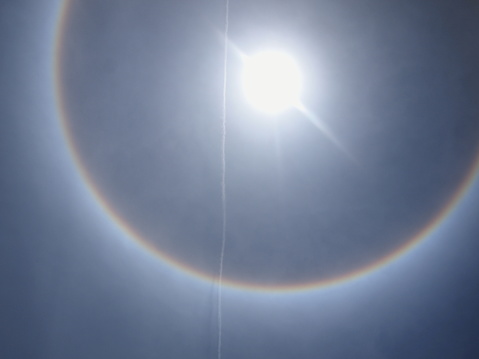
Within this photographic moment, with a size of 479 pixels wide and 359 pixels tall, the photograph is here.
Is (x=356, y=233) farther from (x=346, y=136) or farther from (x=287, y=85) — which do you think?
(x=287, y=85)

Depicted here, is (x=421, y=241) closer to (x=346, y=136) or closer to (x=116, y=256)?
(x=346, y=136)

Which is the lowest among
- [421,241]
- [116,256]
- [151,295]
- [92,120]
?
[151,295]

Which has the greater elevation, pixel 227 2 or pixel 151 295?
pixel 227 2

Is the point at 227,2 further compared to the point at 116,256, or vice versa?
the point at 227,2

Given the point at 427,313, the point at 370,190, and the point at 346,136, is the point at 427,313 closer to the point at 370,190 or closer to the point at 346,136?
the point at 370,190

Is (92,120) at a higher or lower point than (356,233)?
higher

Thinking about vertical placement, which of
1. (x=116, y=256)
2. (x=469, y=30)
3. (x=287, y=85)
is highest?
(x=469, y=30)

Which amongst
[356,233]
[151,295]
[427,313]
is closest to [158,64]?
[151,295]

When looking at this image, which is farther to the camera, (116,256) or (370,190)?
(370,190)

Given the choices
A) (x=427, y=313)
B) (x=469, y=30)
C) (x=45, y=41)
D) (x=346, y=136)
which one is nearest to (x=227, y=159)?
(x=346, y=136)
